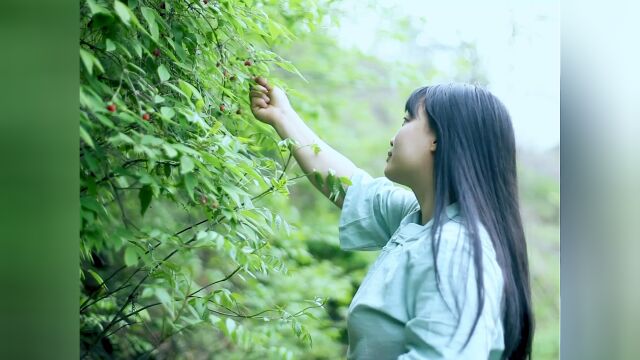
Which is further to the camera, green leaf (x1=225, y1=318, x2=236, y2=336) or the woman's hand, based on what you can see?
the woman's hand

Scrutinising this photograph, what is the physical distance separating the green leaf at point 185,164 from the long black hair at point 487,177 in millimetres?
397

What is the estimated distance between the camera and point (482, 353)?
1.10m

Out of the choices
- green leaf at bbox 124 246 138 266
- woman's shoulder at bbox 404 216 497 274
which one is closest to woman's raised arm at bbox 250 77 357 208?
woman's shoulder at bbox 404 216 497 274

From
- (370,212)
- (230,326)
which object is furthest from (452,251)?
(230,326)

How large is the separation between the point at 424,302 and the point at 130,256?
0.46 meters

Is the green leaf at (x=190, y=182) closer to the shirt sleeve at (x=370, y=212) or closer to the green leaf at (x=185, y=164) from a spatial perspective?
the green leaf at (x=185, y=164)

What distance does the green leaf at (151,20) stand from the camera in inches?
43.8

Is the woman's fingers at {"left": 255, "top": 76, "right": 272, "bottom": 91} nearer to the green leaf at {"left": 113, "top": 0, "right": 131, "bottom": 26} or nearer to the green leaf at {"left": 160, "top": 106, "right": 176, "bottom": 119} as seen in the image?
the green leaf at {"left": 160, "top": 106, "right": 176, "bottom": 119}

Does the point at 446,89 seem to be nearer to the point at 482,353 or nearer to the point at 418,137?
the point at 418,137

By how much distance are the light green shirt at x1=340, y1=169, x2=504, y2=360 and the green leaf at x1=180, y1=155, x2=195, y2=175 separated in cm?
34

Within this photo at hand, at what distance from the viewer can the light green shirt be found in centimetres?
111

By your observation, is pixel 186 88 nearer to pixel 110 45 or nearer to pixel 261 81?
pixel 110 45
